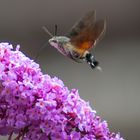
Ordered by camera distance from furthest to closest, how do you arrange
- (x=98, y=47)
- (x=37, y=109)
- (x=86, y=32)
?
(x=98, y=47), (x=86, y=32), (x=37, y=109)

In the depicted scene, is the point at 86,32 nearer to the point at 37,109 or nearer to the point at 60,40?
the point at 60,40

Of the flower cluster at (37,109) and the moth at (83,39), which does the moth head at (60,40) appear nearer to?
the moth at (83,39)

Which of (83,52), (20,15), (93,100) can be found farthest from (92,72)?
(83,52)

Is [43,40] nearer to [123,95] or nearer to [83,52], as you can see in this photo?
[123,95]

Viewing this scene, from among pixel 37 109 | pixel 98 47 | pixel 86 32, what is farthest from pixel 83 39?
pixel 98 47

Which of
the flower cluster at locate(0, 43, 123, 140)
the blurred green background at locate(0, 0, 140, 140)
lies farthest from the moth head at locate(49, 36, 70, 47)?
the blurred green background at locate(0, 0, 140, 140)

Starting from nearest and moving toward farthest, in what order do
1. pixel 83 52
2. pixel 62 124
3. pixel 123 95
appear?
1. pixel 62 124
2. pixel 83 52
3. pixel 123 95

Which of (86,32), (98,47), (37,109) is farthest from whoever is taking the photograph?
(98,47)

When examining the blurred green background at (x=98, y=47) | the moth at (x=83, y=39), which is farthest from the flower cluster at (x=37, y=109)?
the blurred green background at (x=98, y=47)
